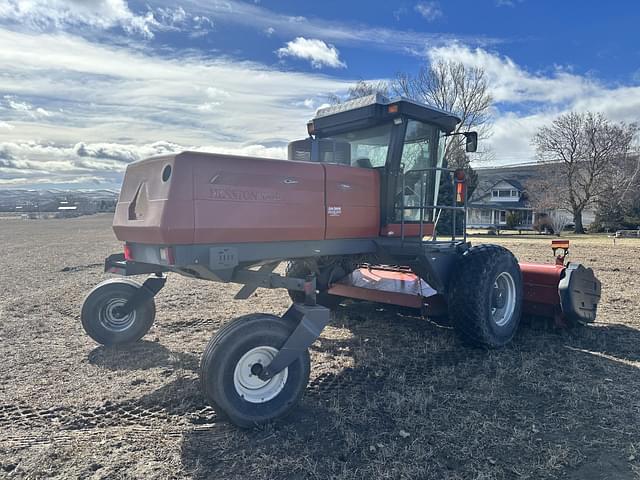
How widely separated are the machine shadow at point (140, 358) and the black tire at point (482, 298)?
110 inches

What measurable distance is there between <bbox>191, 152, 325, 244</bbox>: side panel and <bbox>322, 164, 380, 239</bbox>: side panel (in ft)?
0.42

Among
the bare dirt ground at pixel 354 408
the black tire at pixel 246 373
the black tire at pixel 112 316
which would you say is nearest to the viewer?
the bare dirt ground at pixel 354 408

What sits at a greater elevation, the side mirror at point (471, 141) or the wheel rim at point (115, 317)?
the side mirror at point (471, 141)

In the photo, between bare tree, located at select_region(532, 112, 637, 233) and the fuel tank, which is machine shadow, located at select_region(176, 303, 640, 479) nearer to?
the fuel tank

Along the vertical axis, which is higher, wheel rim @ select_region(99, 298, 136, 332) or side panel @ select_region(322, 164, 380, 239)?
side panel @ select_region(322, 164, 380, 239)

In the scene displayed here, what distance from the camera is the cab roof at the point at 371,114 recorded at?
5.00 meters

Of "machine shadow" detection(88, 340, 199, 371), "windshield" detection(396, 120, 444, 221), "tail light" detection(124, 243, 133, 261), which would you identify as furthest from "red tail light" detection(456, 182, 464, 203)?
"tail light" detection(124, 243, 133, 261)

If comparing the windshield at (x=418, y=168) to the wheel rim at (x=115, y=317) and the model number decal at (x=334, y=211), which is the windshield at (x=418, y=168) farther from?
the wheel rim at (x=115, y=317)

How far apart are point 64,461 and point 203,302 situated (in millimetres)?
4718

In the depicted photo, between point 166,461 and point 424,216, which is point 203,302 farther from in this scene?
point 166,461

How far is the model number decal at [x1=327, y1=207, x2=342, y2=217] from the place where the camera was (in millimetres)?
4418

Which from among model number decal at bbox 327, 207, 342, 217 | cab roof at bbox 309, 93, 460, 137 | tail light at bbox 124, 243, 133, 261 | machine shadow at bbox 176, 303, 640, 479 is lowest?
machine shadow at bbox 176, 303, 640, 479

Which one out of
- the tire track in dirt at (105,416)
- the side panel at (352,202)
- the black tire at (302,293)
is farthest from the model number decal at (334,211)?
the tire track in dirt at (105,416)

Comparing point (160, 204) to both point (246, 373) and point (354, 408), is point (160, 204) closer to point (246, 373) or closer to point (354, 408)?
point (246, 373)
